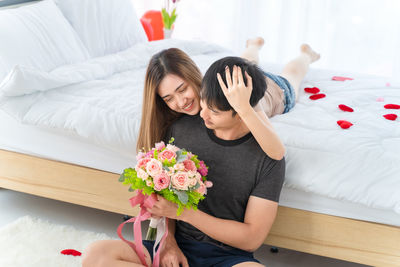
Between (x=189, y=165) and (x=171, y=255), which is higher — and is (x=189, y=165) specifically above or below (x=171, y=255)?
above

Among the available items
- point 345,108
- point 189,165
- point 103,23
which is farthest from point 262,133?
point 103,23

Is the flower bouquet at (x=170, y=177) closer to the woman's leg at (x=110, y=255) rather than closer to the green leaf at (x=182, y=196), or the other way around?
the green leaf at (x=182, y=196)

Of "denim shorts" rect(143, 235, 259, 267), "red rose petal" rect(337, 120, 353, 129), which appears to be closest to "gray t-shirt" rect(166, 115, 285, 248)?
"denim shorts" rect(143, 235, 259, 267)

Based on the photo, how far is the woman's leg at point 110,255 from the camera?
1391 millimetres

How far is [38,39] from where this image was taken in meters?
2.36

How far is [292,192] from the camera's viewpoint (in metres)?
1.71

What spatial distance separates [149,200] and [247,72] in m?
0.48

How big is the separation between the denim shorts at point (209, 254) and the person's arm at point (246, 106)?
14.2 inches

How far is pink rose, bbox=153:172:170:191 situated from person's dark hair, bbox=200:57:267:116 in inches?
10.9

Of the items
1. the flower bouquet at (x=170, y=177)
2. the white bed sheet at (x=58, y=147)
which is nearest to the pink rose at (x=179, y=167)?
the flower bouquet at (x=170, y=177)

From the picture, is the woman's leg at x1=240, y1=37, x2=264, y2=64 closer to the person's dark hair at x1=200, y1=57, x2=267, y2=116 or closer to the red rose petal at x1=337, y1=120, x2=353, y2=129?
the red rose petal at x1=337, y1=120, x2=353, y2=129

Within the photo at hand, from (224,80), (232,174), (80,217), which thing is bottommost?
(80,217)

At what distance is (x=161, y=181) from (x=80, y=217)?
1115 millimetres

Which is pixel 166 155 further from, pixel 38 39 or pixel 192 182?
pixel 38 39
